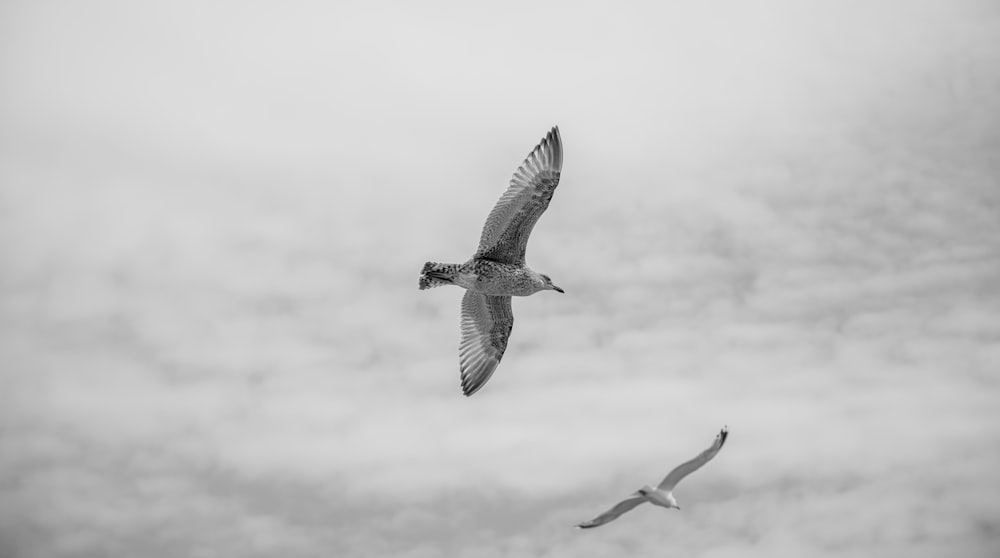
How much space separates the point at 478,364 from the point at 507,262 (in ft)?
11.7

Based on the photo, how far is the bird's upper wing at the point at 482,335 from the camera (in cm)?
2544

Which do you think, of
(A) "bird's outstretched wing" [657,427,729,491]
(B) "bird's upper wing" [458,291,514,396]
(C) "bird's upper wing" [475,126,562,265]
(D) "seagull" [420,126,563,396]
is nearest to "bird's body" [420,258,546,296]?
(D) "seagull" [420,126,563,396]

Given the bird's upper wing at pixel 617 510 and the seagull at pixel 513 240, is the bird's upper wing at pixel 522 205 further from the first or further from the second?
the bird's upper wing at pixel 617 510

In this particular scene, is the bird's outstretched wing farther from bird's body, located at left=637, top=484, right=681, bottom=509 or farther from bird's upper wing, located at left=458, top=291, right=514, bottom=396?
bird's upper wing, located at left=458, top=291, right=514, bottom=396

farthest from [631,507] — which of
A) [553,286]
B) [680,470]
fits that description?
[553,286]

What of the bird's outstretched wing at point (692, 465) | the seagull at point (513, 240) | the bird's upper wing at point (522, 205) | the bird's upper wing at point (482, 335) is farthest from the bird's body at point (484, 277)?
the bird's outstretched wing at point (692, 465)

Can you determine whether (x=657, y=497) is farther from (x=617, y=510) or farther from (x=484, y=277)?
(x=484, y=277)

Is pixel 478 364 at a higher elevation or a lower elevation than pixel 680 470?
higher

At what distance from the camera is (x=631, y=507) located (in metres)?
18.9

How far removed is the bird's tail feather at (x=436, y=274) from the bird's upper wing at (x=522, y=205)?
945 mm

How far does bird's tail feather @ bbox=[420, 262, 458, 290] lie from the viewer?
901 inches

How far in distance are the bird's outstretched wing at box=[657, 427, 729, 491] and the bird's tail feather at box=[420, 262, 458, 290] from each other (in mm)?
7287

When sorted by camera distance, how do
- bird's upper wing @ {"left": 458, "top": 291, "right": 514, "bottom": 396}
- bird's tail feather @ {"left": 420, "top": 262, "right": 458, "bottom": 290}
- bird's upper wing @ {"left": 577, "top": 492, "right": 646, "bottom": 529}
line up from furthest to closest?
bird's upper wing @ {"left": 458, "top": 291, "right": 514, "bottom": 396}
bird's tail feather @ {"left": 420, "top": 262, "right": 458, "bottom": 290}
bird's upper wing @ {"left": 577, "top": 492, "right": 646, "bottom": 529}

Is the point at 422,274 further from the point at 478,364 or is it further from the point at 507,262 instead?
the point at 478,364
